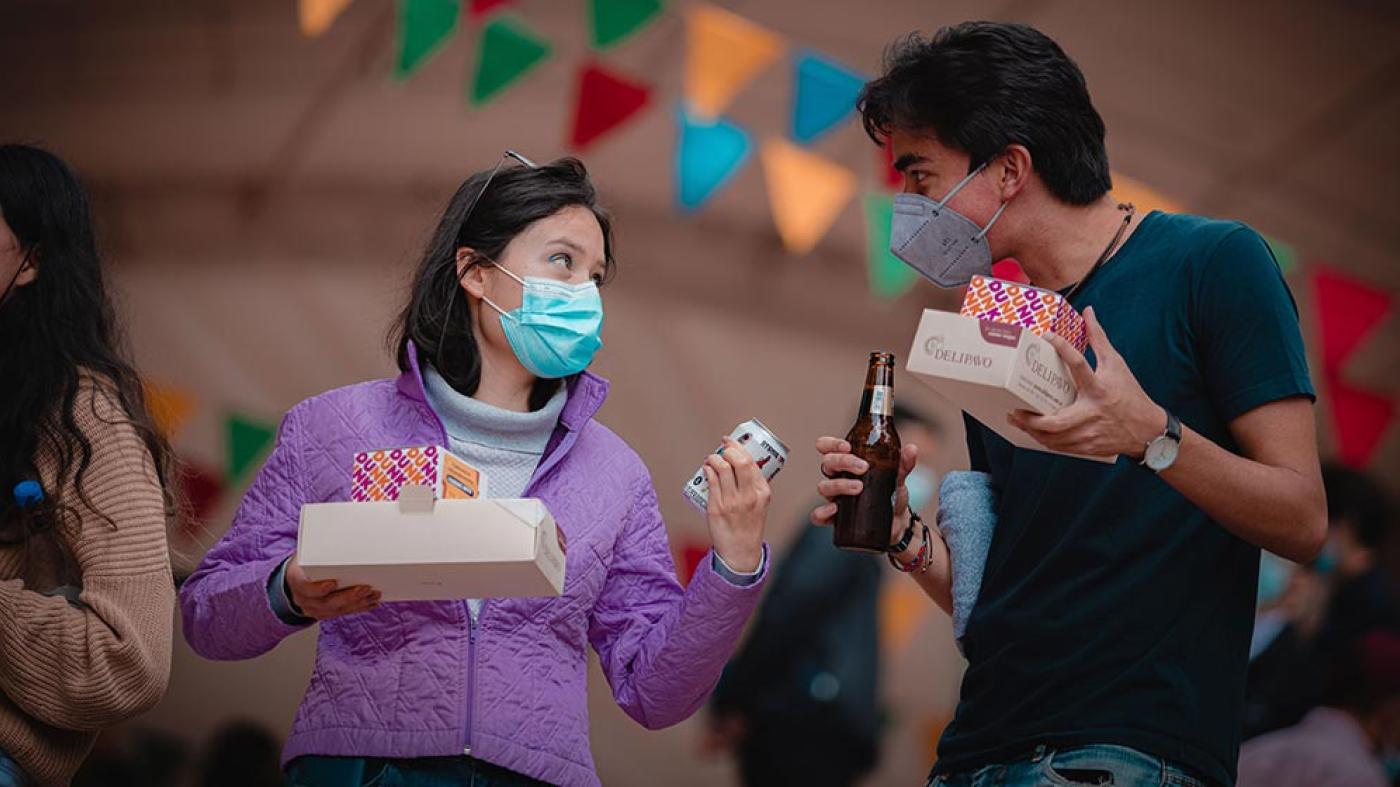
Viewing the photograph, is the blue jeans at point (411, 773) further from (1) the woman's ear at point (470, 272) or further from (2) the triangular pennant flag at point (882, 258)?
(2) the triangular pennant flag at point (882, 258)

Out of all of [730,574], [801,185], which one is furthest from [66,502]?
[801,185]

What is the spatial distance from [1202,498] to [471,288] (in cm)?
134

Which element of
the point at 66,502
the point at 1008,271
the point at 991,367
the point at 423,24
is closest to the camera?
the point at 991,367

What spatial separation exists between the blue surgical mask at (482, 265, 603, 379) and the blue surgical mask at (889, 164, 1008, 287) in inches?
21.3

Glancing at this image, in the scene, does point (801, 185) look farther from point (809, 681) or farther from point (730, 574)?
point (730, 574)

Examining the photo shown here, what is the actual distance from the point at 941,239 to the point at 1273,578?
352 cm

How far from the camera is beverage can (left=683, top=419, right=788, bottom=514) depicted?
2.48 meters

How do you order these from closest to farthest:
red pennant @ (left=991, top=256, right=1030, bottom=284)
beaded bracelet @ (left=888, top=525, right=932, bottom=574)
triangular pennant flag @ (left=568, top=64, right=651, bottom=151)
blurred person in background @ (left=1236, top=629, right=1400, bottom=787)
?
beaded bracelet @ (left=888, top=525, right=932, bottom=574)
blurred person in background @ (left=1236, top=629, right=1400, bottom=787)
red pennant @ (left=991, top=256, right=1030, bottom=284)
triangular pennant flag @ (left=568, top=64, right=651, bottom=151)

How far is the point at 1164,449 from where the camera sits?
203cm

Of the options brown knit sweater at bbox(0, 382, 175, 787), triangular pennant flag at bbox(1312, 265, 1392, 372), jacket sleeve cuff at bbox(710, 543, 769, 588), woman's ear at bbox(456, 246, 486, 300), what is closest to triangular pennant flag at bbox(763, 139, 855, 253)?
triangular pennant flag at bbox(1312, 265, 1392, 372)

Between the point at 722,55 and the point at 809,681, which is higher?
the point at 722,55

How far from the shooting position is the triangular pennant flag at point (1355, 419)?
232 inches

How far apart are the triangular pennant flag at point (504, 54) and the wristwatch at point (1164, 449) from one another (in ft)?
12.1

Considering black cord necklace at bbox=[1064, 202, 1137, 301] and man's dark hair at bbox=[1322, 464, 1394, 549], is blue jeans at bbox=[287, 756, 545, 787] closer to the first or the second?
black cord necklace at bbox=[1064, 202, 1137, 301]
